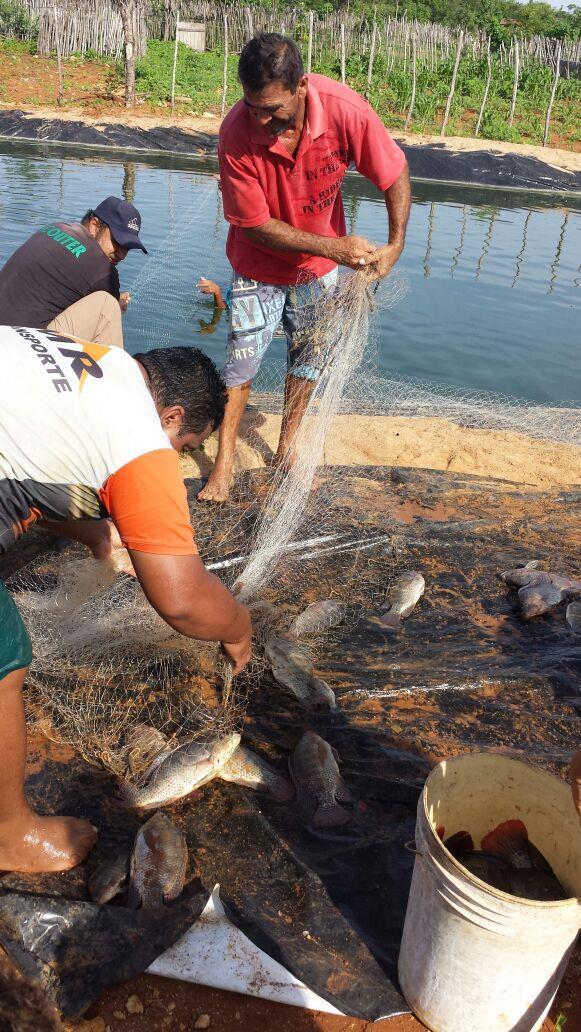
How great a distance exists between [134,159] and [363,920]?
19.4 meters

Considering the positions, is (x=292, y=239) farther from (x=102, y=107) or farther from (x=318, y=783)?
(x=102, y=107)

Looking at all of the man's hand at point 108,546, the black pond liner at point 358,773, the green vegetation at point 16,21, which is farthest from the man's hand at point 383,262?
the green vegetation at point 16,21

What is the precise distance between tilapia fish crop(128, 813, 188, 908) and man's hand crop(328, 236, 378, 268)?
3.02 m

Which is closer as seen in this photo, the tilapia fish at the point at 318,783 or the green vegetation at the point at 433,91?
the tilapia fish at the point at 318,783

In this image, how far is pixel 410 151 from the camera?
794 inches

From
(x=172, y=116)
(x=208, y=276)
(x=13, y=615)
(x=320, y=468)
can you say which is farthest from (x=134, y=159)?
(x=13, y=615)

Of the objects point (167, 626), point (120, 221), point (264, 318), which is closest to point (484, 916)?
point (167, 626)

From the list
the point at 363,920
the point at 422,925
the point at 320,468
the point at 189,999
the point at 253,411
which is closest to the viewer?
the point at 422,925

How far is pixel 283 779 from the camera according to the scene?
2.57 meters

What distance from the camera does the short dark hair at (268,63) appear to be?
351 cm

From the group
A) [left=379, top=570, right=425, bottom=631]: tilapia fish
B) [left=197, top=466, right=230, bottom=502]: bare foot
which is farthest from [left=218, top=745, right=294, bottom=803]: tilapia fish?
[left=197, top=466, right=230, bottom=502]: bare foot

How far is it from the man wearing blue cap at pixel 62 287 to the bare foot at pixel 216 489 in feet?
3.23

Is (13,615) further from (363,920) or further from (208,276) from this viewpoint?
(208,276)

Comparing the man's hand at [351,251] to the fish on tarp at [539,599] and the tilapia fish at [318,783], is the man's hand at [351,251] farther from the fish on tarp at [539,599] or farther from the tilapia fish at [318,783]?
the tilapia fish at [318,783]
